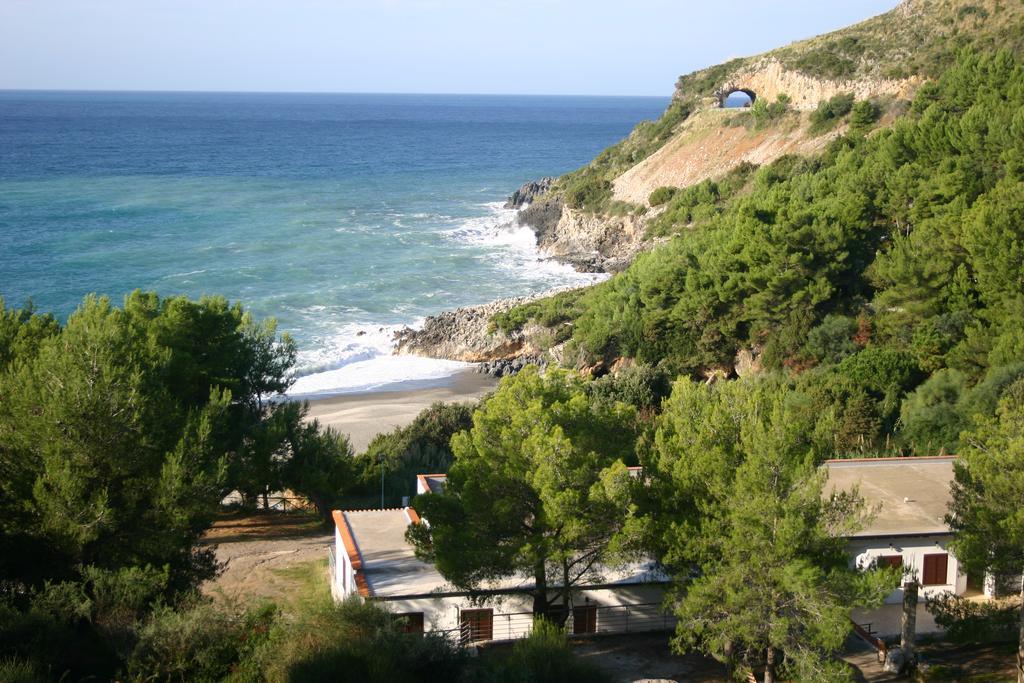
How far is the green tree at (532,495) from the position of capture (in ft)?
47.8

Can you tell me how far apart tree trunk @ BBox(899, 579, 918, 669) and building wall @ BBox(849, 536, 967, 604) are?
2114mm

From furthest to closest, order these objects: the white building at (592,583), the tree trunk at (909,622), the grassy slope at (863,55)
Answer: the grassy slope at (863,55) → the white building at (592,583) → the tree trunk at (909,622)

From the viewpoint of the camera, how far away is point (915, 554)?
57.0ft

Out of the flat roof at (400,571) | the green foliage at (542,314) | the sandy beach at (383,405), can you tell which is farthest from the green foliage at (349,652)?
the green foliage at (542,314)

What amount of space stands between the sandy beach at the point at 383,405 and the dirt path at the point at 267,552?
7721 mm

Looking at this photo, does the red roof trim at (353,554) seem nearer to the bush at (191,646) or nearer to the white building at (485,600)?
the white building at (485,600)

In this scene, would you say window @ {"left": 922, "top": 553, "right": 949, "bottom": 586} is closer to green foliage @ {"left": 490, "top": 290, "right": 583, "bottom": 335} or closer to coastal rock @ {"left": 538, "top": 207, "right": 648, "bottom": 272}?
green foliage @ {"left": 490, "top": 290, "right": 583, "bottom": 335}

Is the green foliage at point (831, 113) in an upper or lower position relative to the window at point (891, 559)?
upper

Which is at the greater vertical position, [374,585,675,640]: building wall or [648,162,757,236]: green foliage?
[648,162,757,236]: green foliage

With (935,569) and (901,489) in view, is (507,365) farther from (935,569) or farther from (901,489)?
(935,569)

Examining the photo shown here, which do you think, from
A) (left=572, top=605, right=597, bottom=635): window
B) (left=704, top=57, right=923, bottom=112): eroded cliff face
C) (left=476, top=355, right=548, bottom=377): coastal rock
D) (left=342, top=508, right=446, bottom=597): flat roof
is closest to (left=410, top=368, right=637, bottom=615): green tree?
(left=572, top=605, right=597, bottom=635): window

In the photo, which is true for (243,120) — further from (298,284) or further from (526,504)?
(526,504)

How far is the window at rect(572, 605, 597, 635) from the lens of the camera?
1639 centimetres

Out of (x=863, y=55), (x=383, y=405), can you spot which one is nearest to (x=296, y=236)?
Answer: (x=383, y=405)
